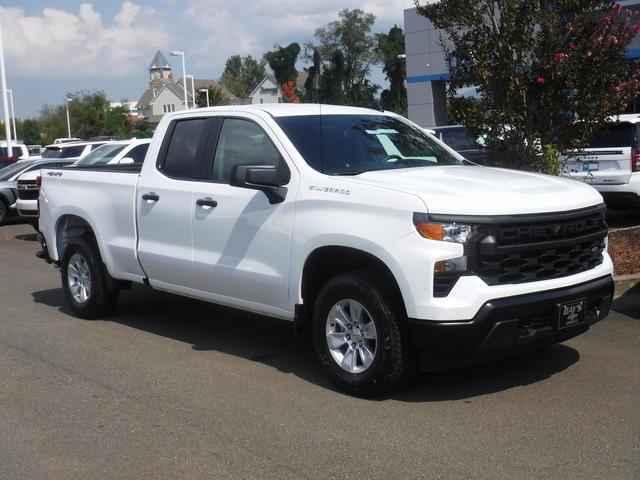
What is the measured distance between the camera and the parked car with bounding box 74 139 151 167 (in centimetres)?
1539

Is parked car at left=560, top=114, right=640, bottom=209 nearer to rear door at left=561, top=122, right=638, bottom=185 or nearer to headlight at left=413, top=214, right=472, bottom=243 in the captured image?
rear door at left=561, top=122, right=638, bottom=185

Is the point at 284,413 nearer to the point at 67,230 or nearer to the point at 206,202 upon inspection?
the point at 206,202

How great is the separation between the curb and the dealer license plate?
9.54 feet

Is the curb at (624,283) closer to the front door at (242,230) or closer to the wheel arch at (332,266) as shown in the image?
the wheel arch at (332,266)

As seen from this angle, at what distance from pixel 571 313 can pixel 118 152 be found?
1212 centimetres

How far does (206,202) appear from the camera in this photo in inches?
267

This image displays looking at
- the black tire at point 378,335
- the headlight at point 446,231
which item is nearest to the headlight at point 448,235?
the headlight at point 446,231

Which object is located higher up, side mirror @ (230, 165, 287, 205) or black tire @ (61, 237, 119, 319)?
side mirror @ (230, 165, 287, 205)

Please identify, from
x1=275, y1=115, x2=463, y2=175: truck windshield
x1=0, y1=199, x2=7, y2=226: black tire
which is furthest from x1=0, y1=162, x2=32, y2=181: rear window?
x1=275, y1=115, x2=463, y2=175: truck windshield

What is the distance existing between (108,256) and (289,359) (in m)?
2.26

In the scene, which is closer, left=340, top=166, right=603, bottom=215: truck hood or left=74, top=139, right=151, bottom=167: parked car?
left=340, top=166, right=603, bottom=215: truck hood

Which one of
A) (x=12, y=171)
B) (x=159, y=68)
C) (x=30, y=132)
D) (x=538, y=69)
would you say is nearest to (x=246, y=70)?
(x=159, y=68)

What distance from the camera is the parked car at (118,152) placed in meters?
15.4

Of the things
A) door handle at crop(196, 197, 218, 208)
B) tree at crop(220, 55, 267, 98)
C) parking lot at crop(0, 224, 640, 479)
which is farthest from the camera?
tree at crop(220, 55, 267, 98)
